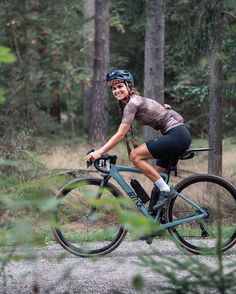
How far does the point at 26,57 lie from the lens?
17.5 meters

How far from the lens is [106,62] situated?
19.3m

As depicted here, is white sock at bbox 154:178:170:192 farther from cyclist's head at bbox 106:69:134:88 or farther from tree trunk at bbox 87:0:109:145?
tree trunk at bbox 87:0:109:145

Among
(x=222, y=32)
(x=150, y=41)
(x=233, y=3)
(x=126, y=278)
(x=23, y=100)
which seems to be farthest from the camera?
(x=23, y=100)

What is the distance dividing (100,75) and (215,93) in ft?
31.8

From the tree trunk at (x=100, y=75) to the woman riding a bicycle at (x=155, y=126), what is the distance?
41.3 ft

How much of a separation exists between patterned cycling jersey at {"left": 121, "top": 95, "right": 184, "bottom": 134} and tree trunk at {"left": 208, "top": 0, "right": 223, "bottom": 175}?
307 centimetres

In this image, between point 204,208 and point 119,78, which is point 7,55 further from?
point 204,208

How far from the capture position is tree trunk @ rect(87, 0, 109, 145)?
62.3ft

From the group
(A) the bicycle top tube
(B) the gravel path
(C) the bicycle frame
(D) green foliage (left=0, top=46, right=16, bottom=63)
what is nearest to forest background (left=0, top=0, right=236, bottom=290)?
(D) green foliage (left=0, top=46, right=16, bottom=63)

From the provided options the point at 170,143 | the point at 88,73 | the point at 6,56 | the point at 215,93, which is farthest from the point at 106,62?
the point at 6,56

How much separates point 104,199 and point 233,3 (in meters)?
3.39

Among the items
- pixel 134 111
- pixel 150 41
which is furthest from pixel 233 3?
pixel 150 41

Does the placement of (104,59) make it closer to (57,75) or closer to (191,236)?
(57,75)

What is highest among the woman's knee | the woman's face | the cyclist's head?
the cyclist's head
